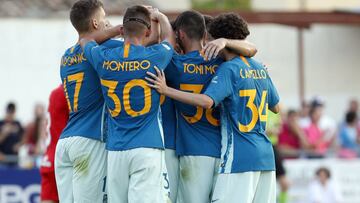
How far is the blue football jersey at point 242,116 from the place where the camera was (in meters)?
11.2

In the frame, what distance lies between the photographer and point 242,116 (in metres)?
11.3

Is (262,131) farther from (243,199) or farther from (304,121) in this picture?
(304,121)

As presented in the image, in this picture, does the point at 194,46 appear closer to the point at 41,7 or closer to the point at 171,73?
the point at 171,73

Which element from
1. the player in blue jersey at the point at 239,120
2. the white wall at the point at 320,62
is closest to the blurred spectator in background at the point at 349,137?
the white wall at the point at 320,62

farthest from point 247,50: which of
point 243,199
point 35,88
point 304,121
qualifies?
point 35,88

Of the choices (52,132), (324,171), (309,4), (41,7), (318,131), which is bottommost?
(324,171)

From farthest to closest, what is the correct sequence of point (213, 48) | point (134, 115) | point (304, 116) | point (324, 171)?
1. point (304, 116)
2. point (324, 171)
3. point (134, 115)
4. point (213, 48)

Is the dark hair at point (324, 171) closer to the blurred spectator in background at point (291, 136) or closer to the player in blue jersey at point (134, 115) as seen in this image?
the blurred spectator in background at point (291, 136)

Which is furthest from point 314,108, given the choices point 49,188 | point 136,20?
point 136,20

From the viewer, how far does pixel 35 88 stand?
27062mm

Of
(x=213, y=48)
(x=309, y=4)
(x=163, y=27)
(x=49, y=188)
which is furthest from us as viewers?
(x=309, y=4)

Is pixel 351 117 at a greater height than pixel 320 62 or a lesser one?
lesser

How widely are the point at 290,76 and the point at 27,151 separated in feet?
34.8

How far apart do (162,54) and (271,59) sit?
19.5m
